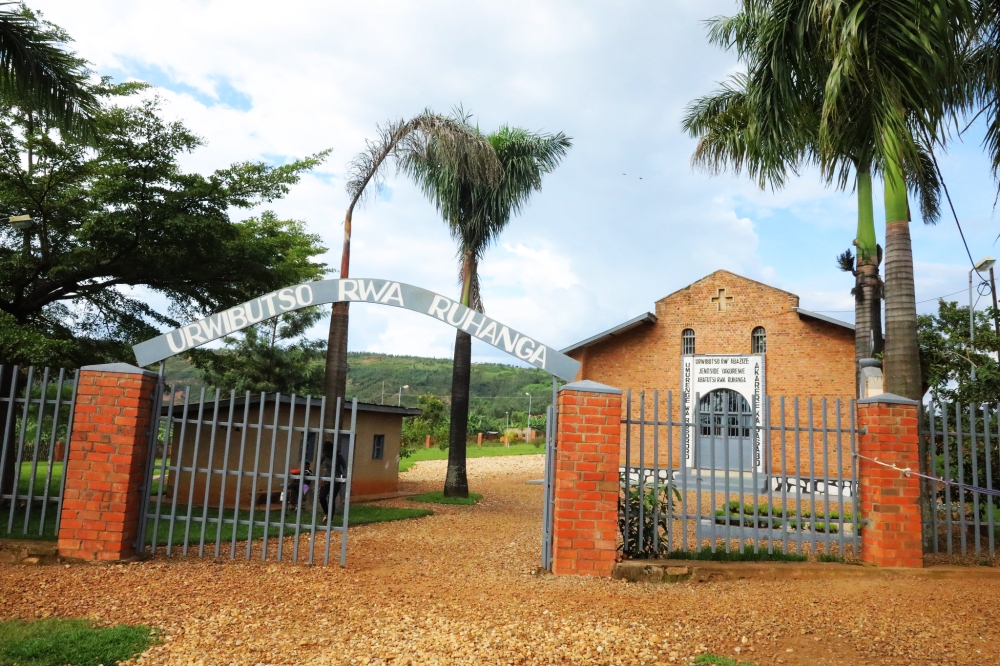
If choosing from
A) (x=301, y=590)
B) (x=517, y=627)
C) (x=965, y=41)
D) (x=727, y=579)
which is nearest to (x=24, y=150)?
(x=301, y=590)

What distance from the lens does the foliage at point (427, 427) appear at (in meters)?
39.2

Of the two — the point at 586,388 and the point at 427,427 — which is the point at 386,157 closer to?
the point at 586,388

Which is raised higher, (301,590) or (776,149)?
(776,149)

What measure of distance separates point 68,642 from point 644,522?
4.86 m

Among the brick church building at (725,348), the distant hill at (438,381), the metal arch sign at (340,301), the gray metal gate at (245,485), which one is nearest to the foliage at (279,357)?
the gray metal gate at (245,485)

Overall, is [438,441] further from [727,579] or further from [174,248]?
[727,579]

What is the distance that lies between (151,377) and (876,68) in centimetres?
793

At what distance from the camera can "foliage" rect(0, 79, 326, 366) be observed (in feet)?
35.5

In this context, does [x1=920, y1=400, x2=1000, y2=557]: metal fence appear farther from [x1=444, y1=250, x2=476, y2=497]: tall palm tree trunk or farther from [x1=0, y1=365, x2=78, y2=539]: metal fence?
[x1=444, y1=250, x2=476, y2=497]: tall palm tree trunk

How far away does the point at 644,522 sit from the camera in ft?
22.5

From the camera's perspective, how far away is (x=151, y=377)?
274 inches

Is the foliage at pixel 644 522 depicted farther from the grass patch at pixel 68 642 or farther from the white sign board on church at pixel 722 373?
the white sign board on church at pixel 722 373

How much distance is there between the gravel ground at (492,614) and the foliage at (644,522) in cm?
58

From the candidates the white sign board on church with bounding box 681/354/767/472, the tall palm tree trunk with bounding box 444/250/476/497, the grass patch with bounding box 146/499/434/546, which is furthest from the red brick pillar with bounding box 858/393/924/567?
the white sign board on church with bounding box 681/354/767/472
